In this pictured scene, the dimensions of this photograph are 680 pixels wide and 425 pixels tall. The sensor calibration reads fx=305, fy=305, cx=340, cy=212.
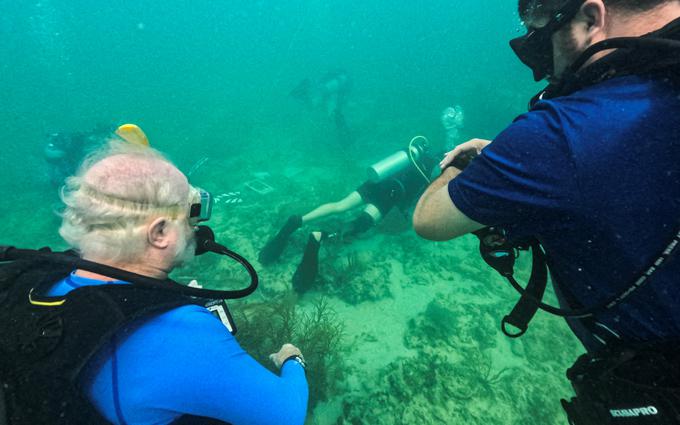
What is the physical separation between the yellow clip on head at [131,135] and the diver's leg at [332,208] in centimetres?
571

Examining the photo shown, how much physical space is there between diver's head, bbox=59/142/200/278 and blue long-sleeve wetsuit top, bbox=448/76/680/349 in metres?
1.58

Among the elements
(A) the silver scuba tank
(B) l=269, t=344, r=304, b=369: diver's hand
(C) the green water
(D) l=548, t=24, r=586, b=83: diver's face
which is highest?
A: (D) l=548, t=24, r=586, b=83: diver's face

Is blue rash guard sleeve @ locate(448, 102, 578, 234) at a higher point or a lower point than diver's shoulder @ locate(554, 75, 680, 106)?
lower

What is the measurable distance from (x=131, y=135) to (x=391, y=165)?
646 cm

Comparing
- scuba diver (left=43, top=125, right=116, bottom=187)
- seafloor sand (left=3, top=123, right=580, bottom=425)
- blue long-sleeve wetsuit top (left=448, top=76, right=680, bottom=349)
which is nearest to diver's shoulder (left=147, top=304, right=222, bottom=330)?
blue long-sleeve wetsuit top (left=448, top=76, right=680, bottom=349)

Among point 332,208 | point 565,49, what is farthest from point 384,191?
point 565,49

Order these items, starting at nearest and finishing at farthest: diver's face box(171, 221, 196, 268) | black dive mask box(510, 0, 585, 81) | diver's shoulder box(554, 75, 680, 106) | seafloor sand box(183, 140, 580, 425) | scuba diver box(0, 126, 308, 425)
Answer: diver's shoulder box(554, 75, 680, 106), scuba diver box(0, 126, 308, 425), black dive mask box(510, 0, 585, 81), diver's face box(171, 221, 196, 268), seafloor sand box(183, 140, 580, 425)

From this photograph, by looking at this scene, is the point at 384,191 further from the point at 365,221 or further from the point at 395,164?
the point at 365,221

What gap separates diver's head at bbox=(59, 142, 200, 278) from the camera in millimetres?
1616

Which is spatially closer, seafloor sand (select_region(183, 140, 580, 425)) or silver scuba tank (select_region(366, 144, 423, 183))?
seafloor sand (select_region(183, 140, 580, 425))

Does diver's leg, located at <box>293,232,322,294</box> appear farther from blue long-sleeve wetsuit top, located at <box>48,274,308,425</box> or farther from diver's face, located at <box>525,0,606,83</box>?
diver's face, located at <box>525,0,606,83</box>

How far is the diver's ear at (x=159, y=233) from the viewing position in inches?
66.2

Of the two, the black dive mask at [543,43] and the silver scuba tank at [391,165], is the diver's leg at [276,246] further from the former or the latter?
the black dive mask at [543,43]

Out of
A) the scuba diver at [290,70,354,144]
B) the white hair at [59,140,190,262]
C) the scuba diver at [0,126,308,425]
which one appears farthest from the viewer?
the scuba diver at [290,70,354,144]
